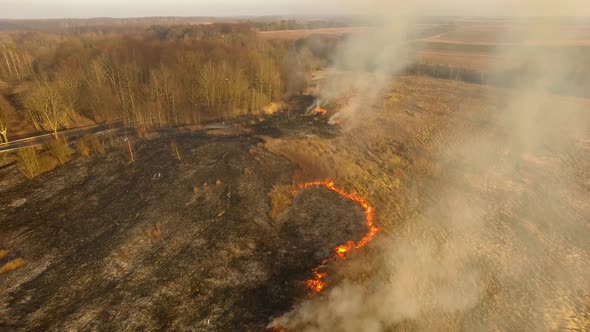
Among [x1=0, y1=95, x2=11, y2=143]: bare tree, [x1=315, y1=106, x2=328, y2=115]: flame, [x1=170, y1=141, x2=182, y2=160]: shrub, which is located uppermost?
[x1=0, y1=95, x2=11, y2=143]: bare tree

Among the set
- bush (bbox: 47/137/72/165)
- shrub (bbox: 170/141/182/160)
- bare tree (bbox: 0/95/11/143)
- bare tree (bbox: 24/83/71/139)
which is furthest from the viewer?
bare tree (bbox: 24/83/71/139)

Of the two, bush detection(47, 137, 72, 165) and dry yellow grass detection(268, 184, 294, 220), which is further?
bush detection(47, 137, 72, 165)

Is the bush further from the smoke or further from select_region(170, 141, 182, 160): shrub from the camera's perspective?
the smoke

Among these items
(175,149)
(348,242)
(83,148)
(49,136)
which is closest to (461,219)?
(348,242)

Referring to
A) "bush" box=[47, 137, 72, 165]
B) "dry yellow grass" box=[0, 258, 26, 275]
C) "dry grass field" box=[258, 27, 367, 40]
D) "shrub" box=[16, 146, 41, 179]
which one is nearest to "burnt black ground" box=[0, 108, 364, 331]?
"dry yellow grass" box=[0, 258, 26, 275]

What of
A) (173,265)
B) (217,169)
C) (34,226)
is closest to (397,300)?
(173,265)

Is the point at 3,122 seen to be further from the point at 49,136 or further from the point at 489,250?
the point at 489,250

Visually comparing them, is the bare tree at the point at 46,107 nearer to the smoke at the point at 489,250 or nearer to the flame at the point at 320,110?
the flame at the point at 320,110
